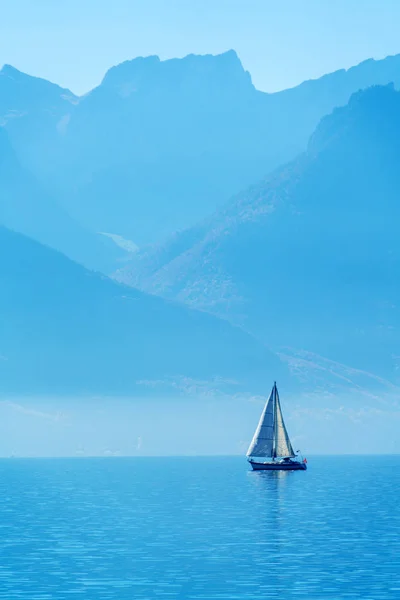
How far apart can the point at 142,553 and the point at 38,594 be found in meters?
22.8

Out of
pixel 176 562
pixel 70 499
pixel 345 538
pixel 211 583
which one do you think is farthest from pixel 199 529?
pixel 70 499

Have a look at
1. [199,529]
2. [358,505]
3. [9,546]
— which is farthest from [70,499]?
[9,546]

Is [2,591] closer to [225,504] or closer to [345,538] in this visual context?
[345,538]

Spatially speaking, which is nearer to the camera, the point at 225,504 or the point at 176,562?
the point at 176,562

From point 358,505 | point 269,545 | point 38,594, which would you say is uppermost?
point 358,505

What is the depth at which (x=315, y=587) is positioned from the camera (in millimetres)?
101188

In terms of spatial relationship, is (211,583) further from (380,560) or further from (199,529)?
(199,529)

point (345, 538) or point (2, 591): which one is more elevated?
point (345, 538)

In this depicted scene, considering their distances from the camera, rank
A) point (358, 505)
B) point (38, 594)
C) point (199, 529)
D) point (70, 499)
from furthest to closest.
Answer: point (70, 499) < point (358, 505) < point (199, 529) < point (38, 594)

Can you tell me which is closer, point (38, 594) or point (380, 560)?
point (38, 594)

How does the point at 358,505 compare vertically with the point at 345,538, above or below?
above

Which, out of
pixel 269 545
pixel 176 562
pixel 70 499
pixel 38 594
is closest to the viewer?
pixel 38 594

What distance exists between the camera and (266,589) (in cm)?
10038

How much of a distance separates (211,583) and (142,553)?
734 inches
